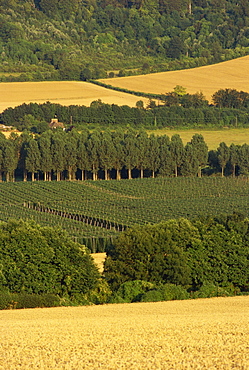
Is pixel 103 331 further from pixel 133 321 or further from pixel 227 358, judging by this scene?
pixel 227 358

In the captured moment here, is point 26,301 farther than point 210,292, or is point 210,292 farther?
point 210,292

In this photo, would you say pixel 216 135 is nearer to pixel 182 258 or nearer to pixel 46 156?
pixel 46 156

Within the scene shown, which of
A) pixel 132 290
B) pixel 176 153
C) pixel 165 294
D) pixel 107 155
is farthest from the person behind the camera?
pixel 176 153

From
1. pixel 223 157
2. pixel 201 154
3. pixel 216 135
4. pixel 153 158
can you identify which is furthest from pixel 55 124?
pixel 223 157

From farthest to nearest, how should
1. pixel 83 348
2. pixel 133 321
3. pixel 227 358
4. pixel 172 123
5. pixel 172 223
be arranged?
1. pixel 172 123
2. pixel 172 223
3. pixel 133 321
4. pixel 83 348
5. pixel 227 358

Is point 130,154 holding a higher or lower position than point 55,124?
lower

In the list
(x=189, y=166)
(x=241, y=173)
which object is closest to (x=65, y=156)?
(x=189, y=166)

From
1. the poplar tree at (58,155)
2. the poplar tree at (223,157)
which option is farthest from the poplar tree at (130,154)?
the poplar tree at (223,157)
